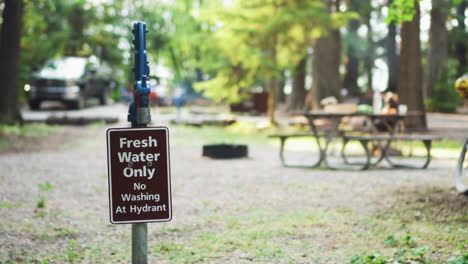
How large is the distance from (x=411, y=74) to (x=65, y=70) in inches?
616

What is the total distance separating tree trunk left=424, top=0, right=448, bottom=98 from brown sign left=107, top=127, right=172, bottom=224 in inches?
1303

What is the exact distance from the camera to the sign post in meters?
3.71

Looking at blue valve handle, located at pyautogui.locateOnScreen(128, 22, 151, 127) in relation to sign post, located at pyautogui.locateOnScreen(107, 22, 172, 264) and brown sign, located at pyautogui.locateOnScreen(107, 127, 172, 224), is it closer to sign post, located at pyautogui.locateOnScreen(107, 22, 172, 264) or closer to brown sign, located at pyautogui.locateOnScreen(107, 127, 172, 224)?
sign post, located at pyautogui.locateOnScreen(107, 22, 172, 264)

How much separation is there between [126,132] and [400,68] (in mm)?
16879

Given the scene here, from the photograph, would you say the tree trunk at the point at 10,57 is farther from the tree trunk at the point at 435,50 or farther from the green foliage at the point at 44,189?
the tree trunk at the point at 435,50

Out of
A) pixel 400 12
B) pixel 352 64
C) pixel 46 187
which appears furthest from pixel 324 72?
pixel 352 64

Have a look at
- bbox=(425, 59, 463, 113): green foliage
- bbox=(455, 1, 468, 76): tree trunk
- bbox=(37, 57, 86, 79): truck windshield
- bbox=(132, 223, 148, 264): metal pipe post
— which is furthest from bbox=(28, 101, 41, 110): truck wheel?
bbox=(132, 223, 148, 264): metal pipe post

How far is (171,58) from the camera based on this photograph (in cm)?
5141

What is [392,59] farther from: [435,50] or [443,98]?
[443,98]

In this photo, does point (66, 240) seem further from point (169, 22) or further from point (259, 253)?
point (169, 22)

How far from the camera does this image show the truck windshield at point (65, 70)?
27.9 m

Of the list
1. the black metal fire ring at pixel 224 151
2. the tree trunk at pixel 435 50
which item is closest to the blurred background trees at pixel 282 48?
the tree trunk at pixel 435 50

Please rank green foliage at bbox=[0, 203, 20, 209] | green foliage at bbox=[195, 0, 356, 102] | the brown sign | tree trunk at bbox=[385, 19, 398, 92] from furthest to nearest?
tree trunk at bbox=[385, 19, 398, 92] → green foliage at bbox=[195, 0, 356, 102] → green foliage at bbox=[0, 203, 20, 209] → the brown sign

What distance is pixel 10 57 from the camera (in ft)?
64.0
